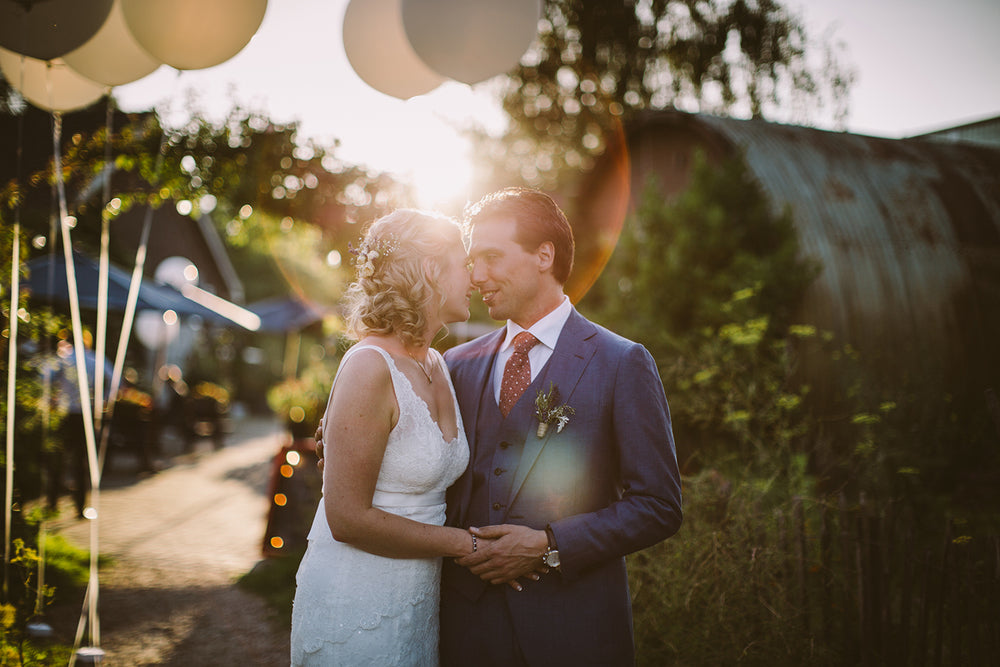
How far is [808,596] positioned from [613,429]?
250 cm

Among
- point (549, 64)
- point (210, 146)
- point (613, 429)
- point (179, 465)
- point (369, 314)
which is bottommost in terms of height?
point (179, 465)

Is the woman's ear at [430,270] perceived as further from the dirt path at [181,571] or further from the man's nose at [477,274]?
the dirt path at [181,571]

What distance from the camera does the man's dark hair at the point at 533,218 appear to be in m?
2.60

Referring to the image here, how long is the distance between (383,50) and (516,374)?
2.37 meters

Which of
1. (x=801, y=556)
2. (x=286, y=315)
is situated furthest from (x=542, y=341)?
(x=286, y=315)

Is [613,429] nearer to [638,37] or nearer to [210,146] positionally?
[210,146]

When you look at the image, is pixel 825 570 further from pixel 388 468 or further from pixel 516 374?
pixel 388 468

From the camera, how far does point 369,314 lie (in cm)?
232

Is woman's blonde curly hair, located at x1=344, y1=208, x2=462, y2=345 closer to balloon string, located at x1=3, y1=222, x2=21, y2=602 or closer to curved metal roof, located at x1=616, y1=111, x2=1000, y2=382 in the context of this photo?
balloon string, located at x1=3, y1=222, x2=21, y2=602

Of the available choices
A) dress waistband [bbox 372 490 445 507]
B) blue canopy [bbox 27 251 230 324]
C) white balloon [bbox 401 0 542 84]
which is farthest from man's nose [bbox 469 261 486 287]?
blue canopy [bbox 27 251 230 324]

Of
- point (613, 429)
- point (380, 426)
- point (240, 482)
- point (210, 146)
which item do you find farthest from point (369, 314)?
point (240, 482)

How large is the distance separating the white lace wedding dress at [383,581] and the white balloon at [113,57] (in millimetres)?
2990

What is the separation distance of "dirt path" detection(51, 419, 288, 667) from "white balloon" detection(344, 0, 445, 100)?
12.6ft

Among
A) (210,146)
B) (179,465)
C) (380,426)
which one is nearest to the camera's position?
(380,426)
